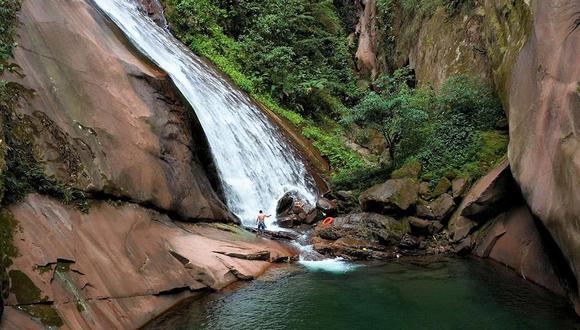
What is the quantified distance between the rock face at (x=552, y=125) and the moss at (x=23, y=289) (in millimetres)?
9371

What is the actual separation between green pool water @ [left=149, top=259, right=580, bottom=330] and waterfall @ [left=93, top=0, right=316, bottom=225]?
510cm

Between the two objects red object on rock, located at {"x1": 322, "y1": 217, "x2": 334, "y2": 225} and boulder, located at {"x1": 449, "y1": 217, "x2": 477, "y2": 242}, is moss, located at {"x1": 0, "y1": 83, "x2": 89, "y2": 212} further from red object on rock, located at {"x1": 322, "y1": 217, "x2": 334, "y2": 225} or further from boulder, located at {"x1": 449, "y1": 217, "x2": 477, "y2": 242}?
boulder, located at {"x1": 449, "y1": 217, "x2": 477, "y2": 242}

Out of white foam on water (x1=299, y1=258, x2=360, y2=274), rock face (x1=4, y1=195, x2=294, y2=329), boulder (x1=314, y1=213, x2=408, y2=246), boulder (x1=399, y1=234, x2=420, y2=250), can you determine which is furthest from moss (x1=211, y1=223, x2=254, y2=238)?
boulder (x1=399, y1=234, x2=420, y2=250)

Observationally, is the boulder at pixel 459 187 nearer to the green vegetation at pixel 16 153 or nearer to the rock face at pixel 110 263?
the rock face at pixel 110 263

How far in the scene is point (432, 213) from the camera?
615 inches

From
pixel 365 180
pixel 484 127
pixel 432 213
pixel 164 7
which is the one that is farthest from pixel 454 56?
pixel 164 7

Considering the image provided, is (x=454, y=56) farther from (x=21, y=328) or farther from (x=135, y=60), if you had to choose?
(x=21, y=328)

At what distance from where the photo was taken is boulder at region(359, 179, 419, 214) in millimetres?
15781

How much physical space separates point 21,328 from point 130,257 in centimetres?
303

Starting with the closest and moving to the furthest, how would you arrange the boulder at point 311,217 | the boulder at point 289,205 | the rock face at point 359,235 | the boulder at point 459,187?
1. the rock face at point 359,235
2. the boulder at point 459,187
3. the boulder at point 311,217
4. the boulder at point 289,205

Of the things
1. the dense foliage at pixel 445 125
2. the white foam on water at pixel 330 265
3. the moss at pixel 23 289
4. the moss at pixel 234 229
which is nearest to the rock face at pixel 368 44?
the dense foliage at pixel 445 125

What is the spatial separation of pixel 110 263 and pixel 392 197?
9487 mm

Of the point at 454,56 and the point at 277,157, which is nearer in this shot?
the point at 277,157

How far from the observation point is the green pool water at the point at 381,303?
30.5ft
